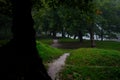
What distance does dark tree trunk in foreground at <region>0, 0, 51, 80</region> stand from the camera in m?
7.11

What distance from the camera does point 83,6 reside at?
11.0m

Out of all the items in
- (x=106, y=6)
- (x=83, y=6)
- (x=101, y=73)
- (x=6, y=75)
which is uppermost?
(x=106, y=6)

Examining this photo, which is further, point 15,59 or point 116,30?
point 116,30

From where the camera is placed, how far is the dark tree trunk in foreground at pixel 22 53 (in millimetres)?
7106

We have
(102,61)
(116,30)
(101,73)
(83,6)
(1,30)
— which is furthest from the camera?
(116,30)

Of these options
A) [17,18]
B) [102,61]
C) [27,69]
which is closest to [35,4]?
[17,18]

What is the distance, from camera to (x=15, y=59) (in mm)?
7270

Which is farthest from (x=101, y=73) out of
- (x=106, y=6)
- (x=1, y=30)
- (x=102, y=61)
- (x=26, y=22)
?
(x=106, y=6)

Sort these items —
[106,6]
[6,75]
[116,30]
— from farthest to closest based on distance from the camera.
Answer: [116,30] < [106,6] < [6,75]

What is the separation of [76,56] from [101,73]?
702 centimetres

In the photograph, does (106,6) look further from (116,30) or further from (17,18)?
(17,18)

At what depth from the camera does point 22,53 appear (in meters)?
7.31

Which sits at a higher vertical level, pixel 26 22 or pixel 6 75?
pixel 26 22

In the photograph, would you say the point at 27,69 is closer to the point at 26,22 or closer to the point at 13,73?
the point at 13,73
